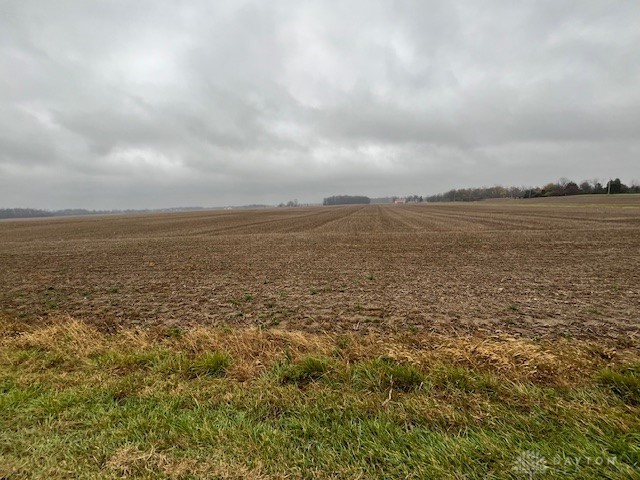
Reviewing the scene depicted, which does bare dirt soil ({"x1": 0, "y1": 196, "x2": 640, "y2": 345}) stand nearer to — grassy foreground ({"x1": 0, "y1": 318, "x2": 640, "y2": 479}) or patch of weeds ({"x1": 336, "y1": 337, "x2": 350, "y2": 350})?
patch of weeds ({"x1": 336, "y1": 337, "x2": 350, "y2": 350})

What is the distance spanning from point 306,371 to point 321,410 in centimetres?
92

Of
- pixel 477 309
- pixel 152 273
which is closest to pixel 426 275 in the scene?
pixel 477 309

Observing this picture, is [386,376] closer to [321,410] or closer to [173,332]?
[321,410]

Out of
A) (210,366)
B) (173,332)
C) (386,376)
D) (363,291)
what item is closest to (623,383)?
(386,376)

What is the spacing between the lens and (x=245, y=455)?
287 centimetres

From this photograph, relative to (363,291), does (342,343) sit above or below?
above

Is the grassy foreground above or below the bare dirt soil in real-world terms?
above

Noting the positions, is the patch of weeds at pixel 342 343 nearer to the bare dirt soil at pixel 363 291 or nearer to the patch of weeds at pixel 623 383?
the bare dirt soil at pixel 363 291

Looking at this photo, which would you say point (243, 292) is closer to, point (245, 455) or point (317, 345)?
point (317, 345)

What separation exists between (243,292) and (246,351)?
5.09 metres

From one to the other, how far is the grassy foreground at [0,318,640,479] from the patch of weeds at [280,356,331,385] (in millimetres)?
22

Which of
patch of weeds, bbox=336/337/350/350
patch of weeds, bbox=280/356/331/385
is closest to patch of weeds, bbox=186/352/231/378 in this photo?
patch of weeds, bbox=280/356/331/385

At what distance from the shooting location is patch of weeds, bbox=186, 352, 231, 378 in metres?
4.57

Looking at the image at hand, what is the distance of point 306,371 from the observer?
4457 millimetres
